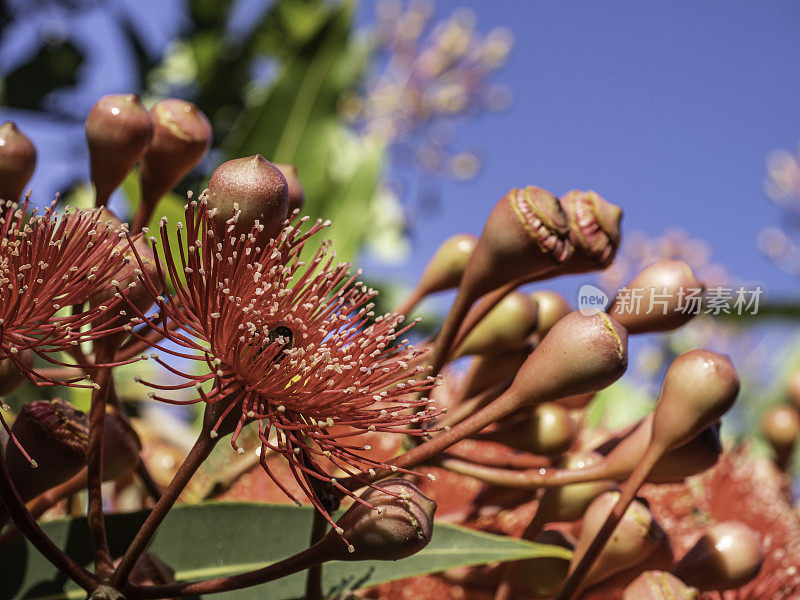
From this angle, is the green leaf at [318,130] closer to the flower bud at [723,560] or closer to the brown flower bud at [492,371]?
the brown flower bud at [492,371]

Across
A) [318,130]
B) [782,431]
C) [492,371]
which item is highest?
[318,130]

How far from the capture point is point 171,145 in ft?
3.25

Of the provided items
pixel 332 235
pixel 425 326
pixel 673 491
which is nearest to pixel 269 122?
pixel 332 235

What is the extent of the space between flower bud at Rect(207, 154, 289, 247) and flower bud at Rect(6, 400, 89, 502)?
0.25m

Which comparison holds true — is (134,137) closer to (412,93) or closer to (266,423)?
(266,423)

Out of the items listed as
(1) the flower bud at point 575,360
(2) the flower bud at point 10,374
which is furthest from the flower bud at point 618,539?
(2) the flower bud at point 10,374

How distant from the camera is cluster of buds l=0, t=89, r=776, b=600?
0.77 metres

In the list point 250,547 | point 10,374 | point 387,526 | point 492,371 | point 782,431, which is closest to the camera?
point 387,526

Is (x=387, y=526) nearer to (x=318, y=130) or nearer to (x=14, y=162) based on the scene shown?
(x=14, y=162)

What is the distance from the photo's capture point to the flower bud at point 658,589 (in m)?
0.91

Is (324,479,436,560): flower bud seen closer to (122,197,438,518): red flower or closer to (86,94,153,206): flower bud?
(122,197,438,518): red flower

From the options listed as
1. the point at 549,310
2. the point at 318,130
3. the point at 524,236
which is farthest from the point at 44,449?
the point at 318,130

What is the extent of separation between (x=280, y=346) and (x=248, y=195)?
151 mm

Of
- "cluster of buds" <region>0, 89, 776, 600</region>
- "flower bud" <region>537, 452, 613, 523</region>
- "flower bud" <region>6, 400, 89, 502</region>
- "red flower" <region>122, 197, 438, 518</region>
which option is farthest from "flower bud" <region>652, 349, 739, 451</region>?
"flower bud" <region>6, 400, 89, 502</region>
